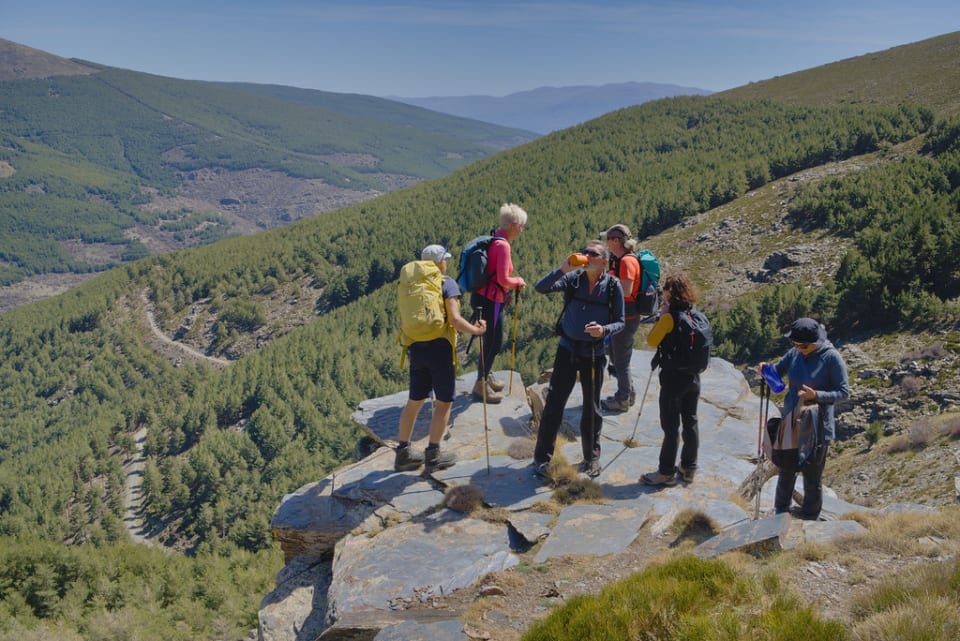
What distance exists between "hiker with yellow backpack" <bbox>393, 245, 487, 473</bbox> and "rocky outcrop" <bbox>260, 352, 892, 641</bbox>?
1.12 metres

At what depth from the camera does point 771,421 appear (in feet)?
22.2

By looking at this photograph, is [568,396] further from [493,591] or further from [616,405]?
[616,405]

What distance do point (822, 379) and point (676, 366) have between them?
4.89ft

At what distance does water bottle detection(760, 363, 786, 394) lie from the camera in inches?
249

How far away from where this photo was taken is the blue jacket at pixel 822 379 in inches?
241

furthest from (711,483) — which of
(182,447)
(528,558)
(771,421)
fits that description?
(182,447)

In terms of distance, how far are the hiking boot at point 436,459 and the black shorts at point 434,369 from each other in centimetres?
100

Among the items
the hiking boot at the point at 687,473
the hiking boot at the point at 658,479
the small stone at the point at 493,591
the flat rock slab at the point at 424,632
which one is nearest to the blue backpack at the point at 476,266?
the hiking boot at the point at 658,479

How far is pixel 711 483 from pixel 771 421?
1468 millimetres

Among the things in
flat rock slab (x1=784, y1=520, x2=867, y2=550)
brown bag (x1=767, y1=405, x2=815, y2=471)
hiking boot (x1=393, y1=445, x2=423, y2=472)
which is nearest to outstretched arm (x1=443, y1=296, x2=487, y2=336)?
hiking boot (x1=393, y1=445, x2=423, y2=472)

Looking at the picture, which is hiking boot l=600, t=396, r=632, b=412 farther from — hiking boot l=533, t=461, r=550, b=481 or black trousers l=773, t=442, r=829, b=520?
black trousers l=773, t=442, r=829, b=520

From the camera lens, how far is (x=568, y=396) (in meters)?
7.41

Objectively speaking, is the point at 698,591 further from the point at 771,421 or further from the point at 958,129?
the point at 958,129

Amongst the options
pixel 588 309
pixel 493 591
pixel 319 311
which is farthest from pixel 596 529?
pixel 319 311
